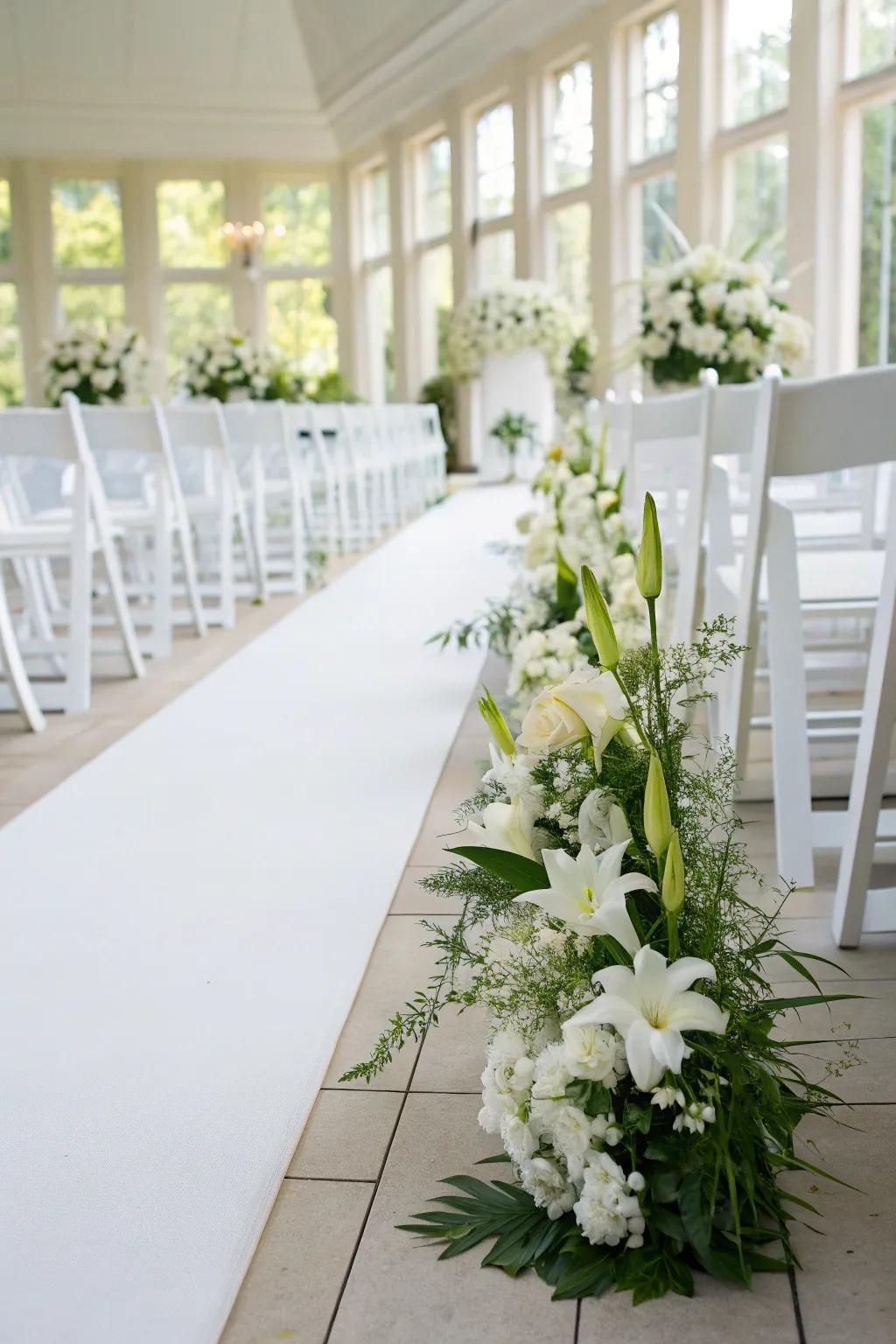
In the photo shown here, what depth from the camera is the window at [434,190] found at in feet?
52.4

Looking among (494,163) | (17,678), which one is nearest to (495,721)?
(17,678)

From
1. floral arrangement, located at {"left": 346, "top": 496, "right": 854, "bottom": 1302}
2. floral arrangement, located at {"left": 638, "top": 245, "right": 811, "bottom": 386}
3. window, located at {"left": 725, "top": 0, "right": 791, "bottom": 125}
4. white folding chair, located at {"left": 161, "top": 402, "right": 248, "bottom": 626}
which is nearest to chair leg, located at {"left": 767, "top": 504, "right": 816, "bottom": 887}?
floral arrangement, located at {"left": 346, "top": 496, "right": 854, "bottom": 1302}

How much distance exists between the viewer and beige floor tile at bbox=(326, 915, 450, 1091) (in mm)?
1679

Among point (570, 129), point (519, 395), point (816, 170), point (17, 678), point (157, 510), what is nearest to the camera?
point (17, 678)

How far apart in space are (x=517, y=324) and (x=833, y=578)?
32.3 ft

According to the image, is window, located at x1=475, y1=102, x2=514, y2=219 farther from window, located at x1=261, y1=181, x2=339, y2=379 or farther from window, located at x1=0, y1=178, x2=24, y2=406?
window, located at x1=0, y1=178, x2=24, y2=406

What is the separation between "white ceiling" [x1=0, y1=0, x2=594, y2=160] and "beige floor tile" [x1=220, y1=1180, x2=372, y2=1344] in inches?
567

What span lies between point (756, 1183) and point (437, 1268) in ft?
1.00

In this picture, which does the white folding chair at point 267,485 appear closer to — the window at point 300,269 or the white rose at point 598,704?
the white rose at point 598,704

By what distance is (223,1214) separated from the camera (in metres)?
1.36

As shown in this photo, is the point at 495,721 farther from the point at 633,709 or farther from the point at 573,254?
the point at 573,254

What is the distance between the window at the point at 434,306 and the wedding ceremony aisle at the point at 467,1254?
610 inches

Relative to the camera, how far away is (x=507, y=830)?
134 centimetres

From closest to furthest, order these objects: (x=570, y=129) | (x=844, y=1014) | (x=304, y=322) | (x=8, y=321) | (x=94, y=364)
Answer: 1. (x=844, y=1014)
2. (x=94, y=364)
3. (x=570, y=129)
4. (x=8, y=321)
5. (x=304, y=322)
